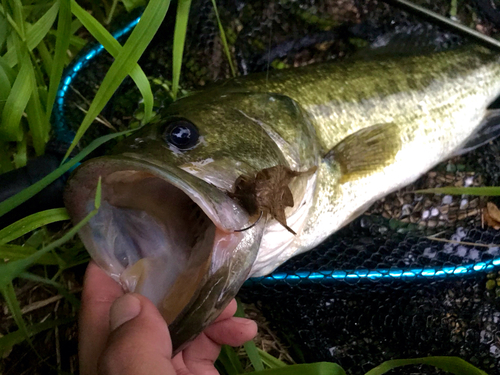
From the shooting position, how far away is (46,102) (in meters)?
1.58

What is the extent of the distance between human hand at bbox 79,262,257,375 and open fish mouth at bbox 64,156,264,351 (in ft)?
0.21

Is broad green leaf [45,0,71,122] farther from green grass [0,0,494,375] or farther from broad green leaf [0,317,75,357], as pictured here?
broad green leaf [0,317,75,357]

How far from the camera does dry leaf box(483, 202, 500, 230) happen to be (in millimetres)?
1943

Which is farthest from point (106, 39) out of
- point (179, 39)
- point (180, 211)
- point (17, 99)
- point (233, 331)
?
point (233, 331)

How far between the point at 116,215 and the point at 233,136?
42 cm

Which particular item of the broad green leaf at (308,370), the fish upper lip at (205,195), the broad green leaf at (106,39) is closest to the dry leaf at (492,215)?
the broad green leaf at (308,370)

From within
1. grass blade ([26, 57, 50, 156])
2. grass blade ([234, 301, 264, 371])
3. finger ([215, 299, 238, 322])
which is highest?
grass blade ([26, 57, 50, 156])

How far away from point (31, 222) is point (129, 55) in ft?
2.25

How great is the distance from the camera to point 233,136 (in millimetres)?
1157

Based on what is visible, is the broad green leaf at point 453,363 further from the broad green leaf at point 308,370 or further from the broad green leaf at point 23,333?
the broad green leaf at point 23,333

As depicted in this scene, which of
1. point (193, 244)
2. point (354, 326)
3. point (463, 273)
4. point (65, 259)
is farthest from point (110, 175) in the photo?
point (463, 273)

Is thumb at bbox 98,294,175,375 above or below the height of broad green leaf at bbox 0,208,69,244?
below

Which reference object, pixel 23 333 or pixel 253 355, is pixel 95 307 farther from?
pixel 253 355

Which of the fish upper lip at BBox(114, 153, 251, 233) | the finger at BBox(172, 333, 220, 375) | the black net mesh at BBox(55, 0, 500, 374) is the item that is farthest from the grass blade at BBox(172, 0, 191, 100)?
the finger at BBox(172, 333, 220, 375)
